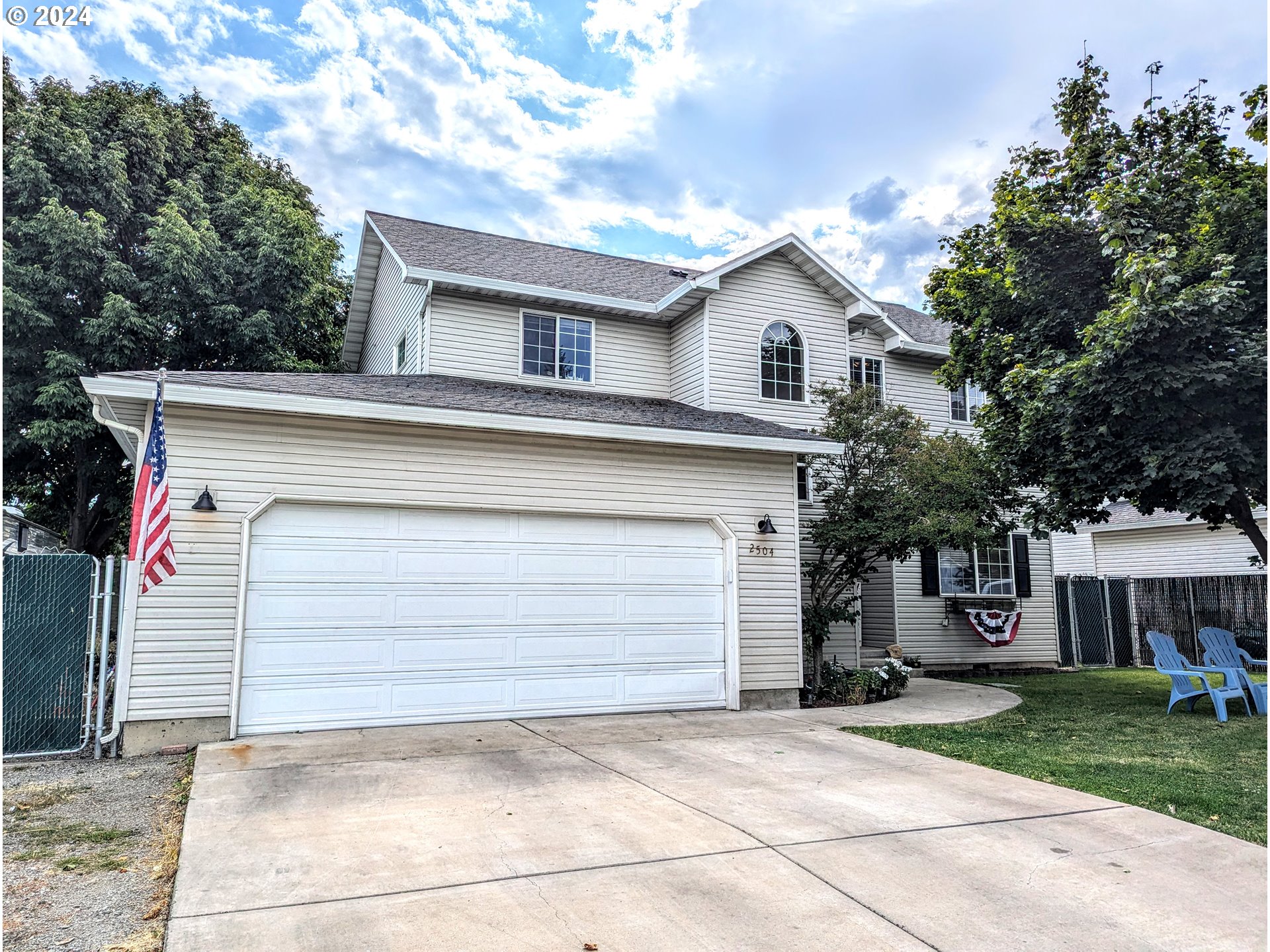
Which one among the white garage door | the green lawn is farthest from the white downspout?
the green lawn

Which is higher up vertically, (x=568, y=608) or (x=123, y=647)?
(x=568, y=608)

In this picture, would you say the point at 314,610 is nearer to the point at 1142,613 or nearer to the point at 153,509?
the point at 153,509

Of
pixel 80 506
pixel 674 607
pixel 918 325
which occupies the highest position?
pixel 918 325

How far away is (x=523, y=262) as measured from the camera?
44.7 feet

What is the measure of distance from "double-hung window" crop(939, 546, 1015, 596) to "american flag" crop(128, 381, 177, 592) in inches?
477

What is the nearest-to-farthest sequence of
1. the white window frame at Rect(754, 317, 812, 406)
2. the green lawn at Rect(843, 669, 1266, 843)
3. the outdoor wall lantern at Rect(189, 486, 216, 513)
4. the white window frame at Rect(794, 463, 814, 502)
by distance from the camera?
the green lawn at Rect(843, 669, 1266, 843) → the outdoor wall lantern at Rect(189, 486, 216, 513) → the white window frame at Rect(754, 317, 812, 406) → the white window frame at Rect(794, 463, 814, 502)

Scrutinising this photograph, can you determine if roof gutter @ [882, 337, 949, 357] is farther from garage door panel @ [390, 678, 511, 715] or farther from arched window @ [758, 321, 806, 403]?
garage door panel @ [390, 678, 511, 715]

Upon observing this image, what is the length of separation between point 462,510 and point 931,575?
923 cm

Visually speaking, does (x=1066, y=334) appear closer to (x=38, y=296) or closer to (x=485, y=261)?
(x=485, y=261)

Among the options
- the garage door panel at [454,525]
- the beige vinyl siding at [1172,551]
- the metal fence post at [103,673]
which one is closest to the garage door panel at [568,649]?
the garage door panel at [454,525]

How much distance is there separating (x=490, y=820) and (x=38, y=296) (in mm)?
14279

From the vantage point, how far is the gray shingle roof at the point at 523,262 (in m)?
12.5

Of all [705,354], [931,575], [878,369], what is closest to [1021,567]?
[931,575]

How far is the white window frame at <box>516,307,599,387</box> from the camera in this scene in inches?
490
